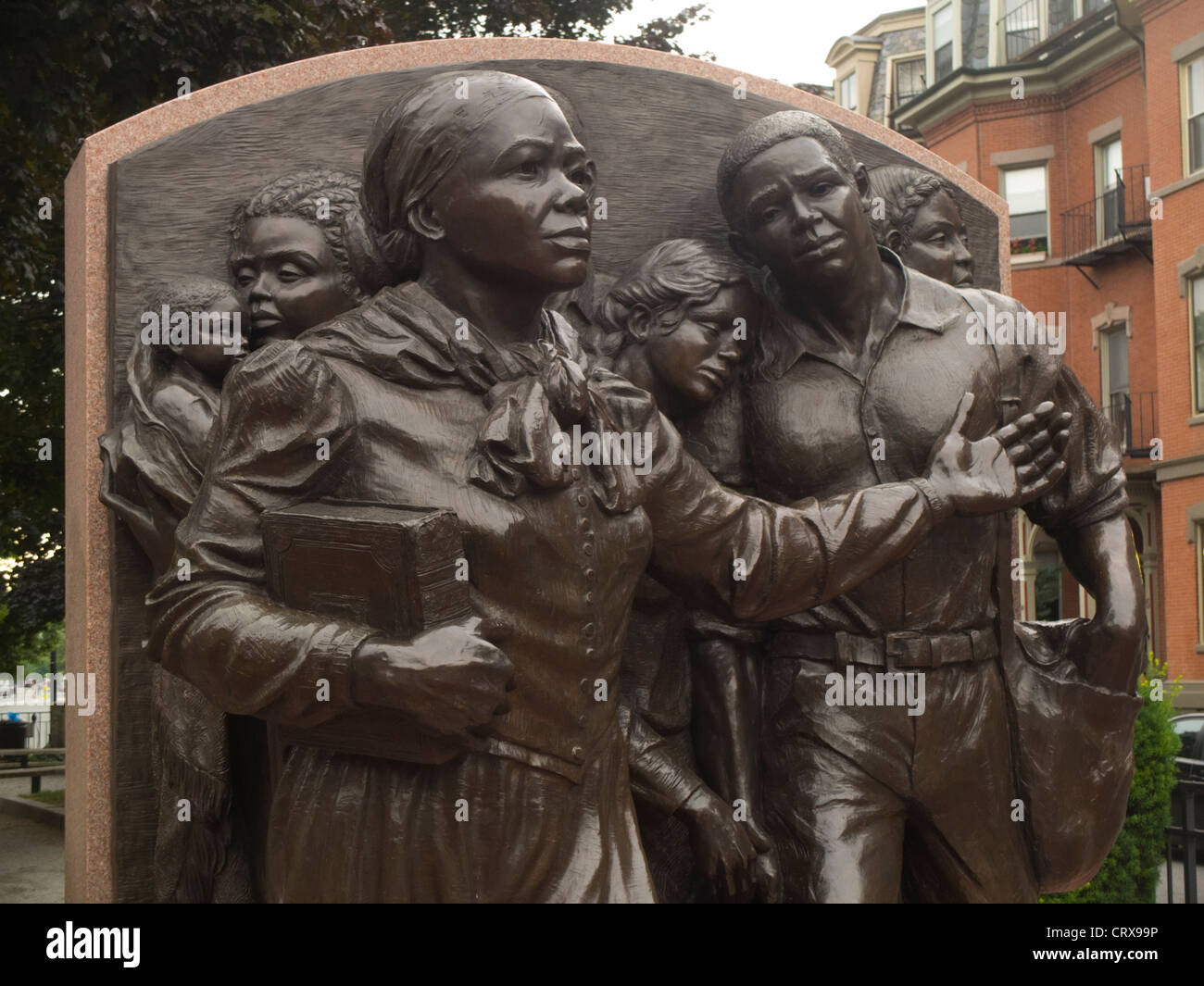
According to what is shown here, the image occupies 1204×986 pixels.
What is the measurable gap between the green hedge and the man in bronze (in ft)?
16.2

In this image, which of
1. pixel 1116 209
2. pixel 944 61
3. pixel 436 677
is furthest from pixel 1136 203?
pixel 436 677

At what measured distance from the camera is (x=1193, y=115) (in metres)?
20.4

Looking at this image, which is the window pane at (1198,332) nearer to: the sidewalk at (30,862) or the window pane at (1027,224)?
the window pane at (1027,224)

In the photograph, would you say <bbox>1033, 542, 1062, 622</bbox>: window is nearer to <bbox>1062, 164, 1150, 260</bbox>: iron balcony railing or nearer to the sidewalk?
<bbox>1062, 164, 1150, 260</bbox>: iron balcony railing

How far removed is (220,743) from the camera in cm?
414

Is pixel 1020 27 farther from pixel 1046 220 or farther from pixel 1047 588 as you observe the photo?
pixel 1047 588

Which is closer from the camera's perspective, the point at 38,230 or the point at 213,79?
the point at 213,79

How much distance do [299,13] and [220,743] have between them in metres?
7.21

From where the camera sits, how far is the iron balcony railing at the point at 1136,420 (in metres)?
23.1

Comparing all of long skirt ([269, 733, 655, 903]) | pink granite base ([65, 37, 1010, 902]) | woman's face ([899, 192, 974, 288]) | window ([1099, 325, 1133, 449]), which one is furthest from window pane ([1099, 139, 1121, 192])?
long skirt ([269, 733, 655, 903])

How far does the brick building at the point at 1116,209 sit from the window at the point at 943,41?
12.6 inches
